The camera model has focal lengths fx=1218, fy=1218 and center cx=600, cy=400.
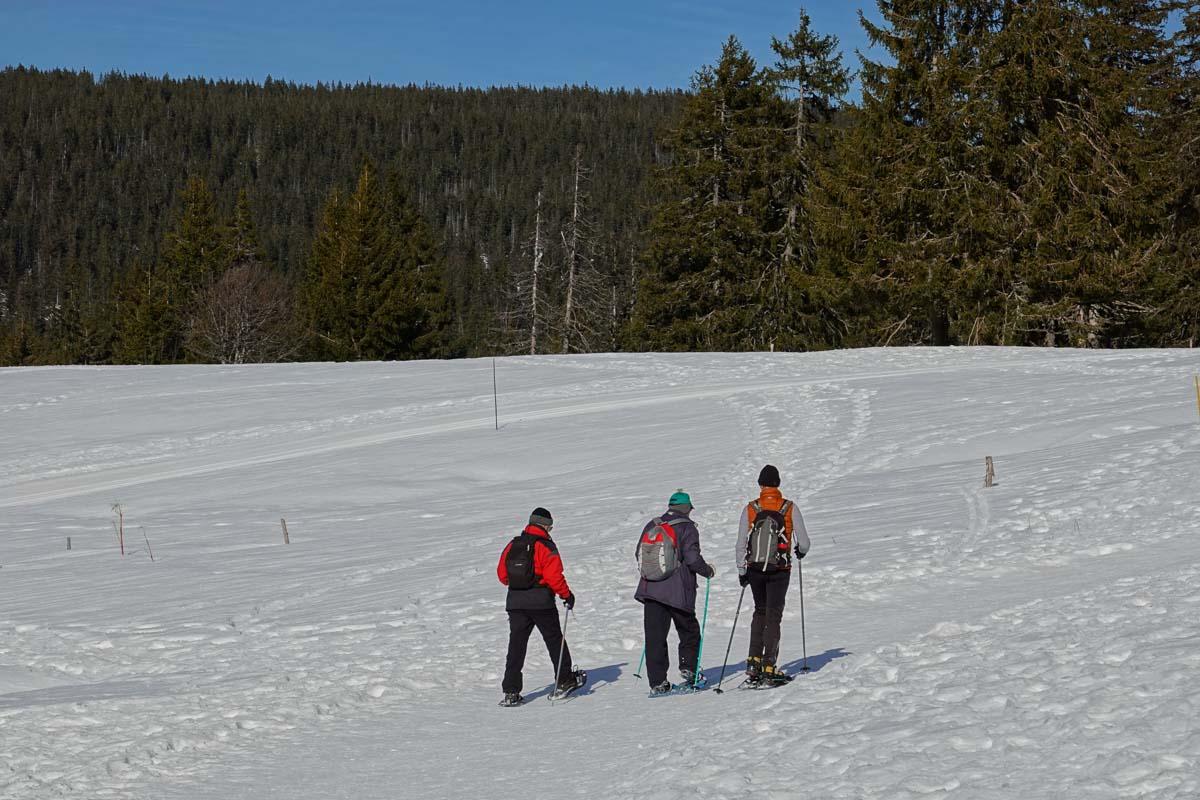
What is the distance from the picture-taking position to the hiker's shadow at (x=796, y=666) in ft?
32.9

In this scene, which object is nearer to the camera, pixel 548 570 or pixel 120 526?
pixel 548 570

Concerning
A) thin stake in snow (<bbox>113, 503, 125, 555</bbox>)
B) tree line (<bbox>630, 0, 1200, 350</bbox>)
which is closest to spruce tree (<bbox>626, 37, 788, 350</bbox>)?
tree line (<bbox>630, 0, 1200, 350</bbox>)

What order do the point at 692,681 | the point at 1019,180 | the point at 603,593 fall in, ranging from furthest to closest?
the point at 1019,180 < the point at 603,593 < the point at 692,681

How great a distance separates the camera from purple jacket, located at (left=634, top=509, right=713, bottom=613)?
955 cm

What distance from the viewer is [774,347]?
154 feet

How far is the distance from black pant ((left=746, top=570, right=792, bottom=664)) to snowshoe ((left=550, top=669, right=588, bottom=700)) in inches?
58.7

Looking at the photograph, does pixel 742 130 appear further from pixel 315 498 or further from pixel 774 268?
pixel 315 498

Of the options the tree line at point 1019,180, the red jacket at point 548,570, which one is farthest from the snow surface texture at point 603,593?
the tree line at point 1019,180

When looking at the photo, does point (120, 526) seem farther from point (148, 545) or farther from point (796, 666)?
point (796, 666)

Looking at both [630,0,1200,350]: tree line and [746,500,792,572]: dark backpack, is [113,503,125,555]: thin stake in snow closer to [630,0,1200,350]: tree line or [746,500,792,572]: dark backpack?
[746,500,792,572]: dark backpack

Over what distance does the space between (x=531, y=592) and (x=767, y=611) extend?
Result: 6.25 ft

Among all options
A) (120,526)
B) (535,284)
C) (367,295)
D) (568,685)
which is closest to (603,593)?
(568,685)

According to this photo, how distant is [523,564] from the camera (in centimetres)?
985

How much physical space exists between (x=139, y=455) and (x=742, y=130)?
89.9ft
